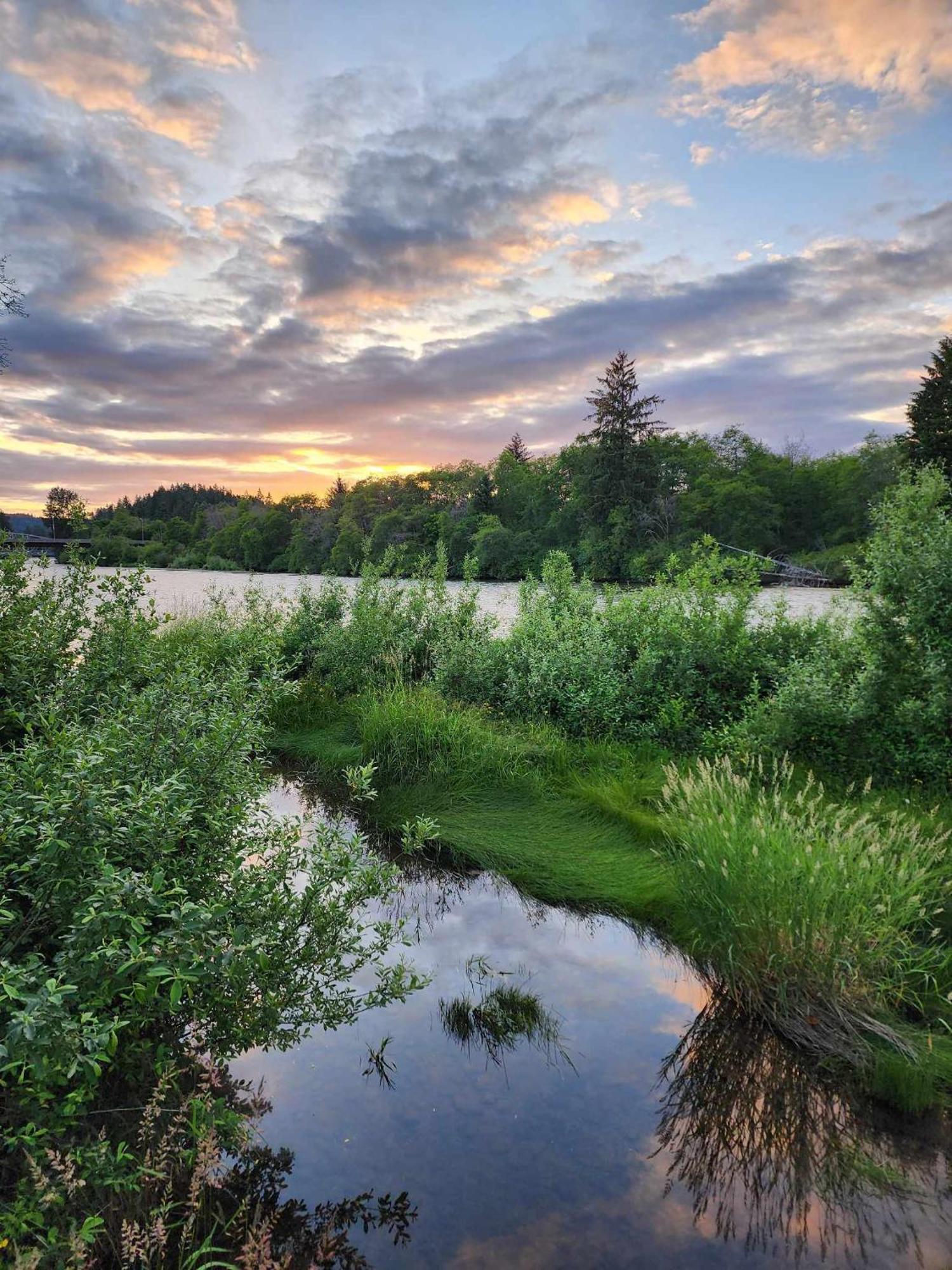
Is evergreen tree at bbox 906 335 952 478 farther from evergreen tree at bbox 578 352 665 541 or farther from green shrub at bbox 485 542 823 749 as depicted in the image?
green shrub at bbox 485 542 823 749

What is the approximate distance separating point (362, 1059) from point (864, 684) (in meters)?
5.09

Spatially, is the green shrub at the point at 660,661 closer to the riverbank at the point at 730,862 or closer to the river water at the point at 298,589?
the riverbank at the point at 730,862

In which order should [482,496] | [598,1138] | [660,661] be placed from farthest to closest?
[482,496], [660,661], [598,1138]

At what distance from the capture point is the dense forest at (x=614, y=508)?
43312 millimetres

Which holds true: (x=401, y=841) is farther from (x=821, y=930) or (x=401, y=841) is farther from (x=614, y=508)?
(x=614, y=508)

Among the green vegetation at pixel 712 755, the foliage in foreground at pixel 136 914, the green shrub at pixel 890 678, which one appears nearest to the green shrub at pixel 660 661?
the green vegetation at pixel 712 755

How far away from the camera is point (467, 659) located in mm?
9625

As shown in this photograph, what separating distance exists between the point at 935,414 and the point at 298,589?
31765mm

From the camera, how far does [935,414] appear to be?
32625mm

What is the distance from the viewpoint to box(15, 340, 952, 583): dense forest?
43312 millimetres

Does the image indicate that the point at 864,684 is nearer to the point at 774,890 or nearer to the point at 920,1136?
the point at 774,890

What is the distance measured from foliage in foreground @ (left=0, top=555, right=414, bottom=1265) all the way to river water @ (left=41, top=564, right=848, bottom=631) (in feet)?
5.79

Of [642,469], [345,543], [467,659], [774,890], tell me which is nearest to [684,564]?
[642,469]

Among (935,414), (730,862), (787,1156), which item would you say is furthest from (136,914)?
(935,414)
